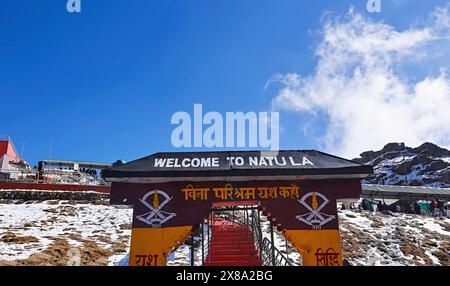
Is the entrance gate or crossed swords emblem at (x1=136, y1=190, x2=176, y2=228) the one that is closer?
the entrance gate

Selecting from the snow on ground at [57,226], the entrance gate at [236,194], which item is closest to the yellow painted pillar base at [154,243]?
the entrance gate at [236,194]

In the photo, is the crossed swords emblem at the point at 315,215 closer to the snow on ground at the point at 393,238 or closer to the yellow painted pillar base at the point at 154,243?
the yellow painted pillar base at the point at 154,243

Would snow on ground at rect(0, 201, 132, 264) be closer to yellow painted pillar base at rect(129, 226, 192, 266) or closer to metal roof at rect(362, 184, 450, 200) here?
yellow painted pillar base at rect(129, 226, 192, 266)

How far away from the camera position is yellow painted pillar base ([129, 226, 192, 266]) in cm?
890

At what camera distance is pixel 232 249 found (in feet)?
51.3

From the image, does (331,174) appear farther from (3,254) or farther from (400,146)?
(400,146)

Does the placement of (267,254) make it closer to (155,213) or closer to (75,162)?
(155,213)

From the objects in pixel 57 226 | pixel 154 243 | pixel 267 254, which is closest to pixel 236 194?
pixel 154 243

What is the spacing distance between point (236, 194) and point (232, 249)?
721 cm

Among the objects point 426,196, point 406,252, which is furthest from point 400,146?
point 406,252

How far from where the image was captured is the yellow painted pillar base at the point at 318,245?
8.94 m

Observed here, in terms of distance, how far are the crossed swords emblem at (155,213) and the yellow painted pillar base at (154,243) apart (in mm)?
216

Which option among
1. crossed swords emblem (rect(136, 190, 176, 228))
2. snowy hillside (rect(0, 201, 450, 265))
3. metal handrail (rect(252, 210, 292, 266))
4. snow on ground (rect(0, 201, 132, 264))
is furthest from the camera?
snow on ground (rect(0, 201, 132, 264))

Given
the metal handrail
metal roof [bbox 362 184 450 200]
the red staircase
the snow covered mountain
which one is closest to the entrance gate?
the metal handrail
